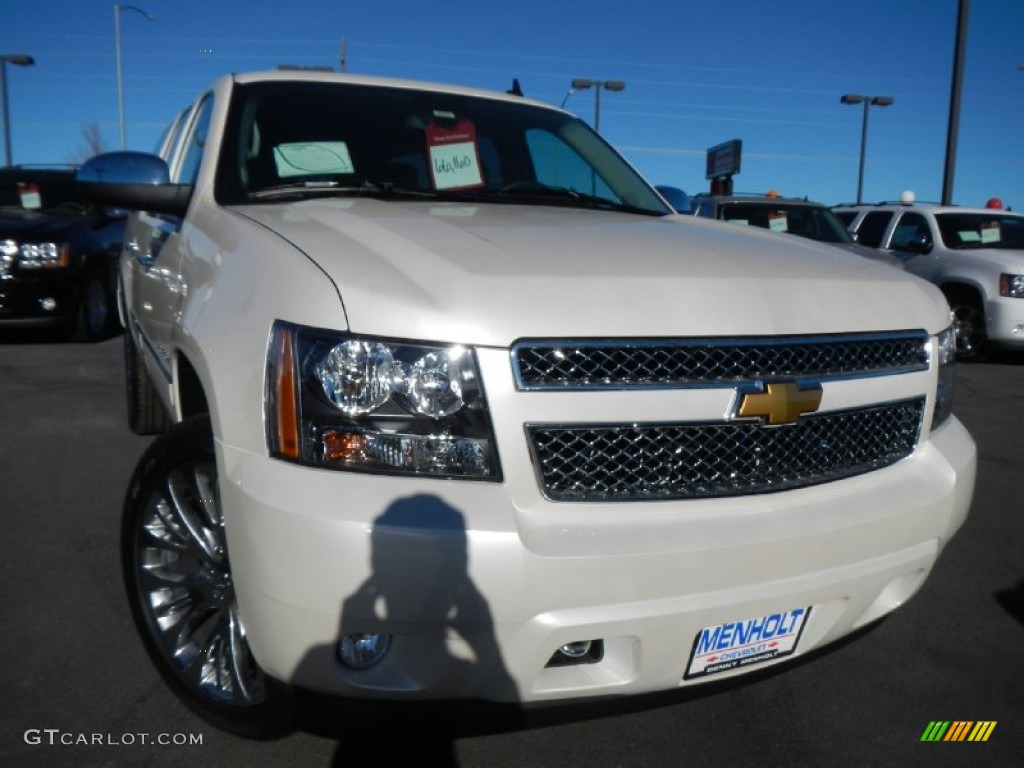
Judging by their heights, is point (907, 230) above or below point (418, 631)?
below

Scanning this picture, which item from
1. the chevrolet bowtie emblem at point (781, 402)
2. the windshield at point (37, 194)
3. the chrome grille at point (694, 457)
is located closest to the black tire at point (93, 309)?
the windshield at point (37, 194)

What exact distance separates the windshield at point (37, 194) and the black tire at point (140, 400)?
522cm

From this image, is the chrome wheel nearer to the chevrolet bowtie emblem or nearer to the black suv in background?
the chevrolet bowtie emblem

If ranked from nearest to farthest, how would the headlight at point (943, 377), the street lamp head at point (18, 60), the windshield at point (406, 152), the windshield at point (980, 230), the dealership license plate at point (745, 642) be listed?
the dealership license plate at point (745, 642), the headlight at point (943, 377), the windshield at point (406, 152), the windshield at point (980, 230), the street lamp head at point (18, 60)

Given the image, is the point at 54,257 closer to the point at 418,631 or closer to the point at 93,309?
the point at 93,309

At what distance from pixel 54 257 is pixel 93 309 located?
2.78 ft

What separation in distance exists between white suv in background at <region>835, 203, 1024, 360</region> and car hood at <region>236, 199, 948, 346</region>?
26.0 ft

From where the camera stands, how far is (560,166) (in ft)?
12.6

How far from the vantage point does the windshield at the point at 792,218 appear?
33.7ft

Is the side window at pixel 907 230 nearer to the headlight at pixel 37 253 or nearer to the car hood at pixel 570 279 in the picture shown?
the car hood at pixel 570 279

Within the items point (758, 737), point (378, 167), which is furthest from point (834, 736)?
point (378, 167)

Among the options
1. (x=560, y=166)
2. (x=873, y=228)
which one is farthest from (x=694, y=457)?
(x=873, y=228)

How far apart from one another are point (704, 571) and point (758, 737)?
0.81m

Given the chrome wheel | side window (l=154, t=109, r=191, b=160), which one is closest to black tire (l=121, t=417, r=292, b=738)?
the chrome wheel
